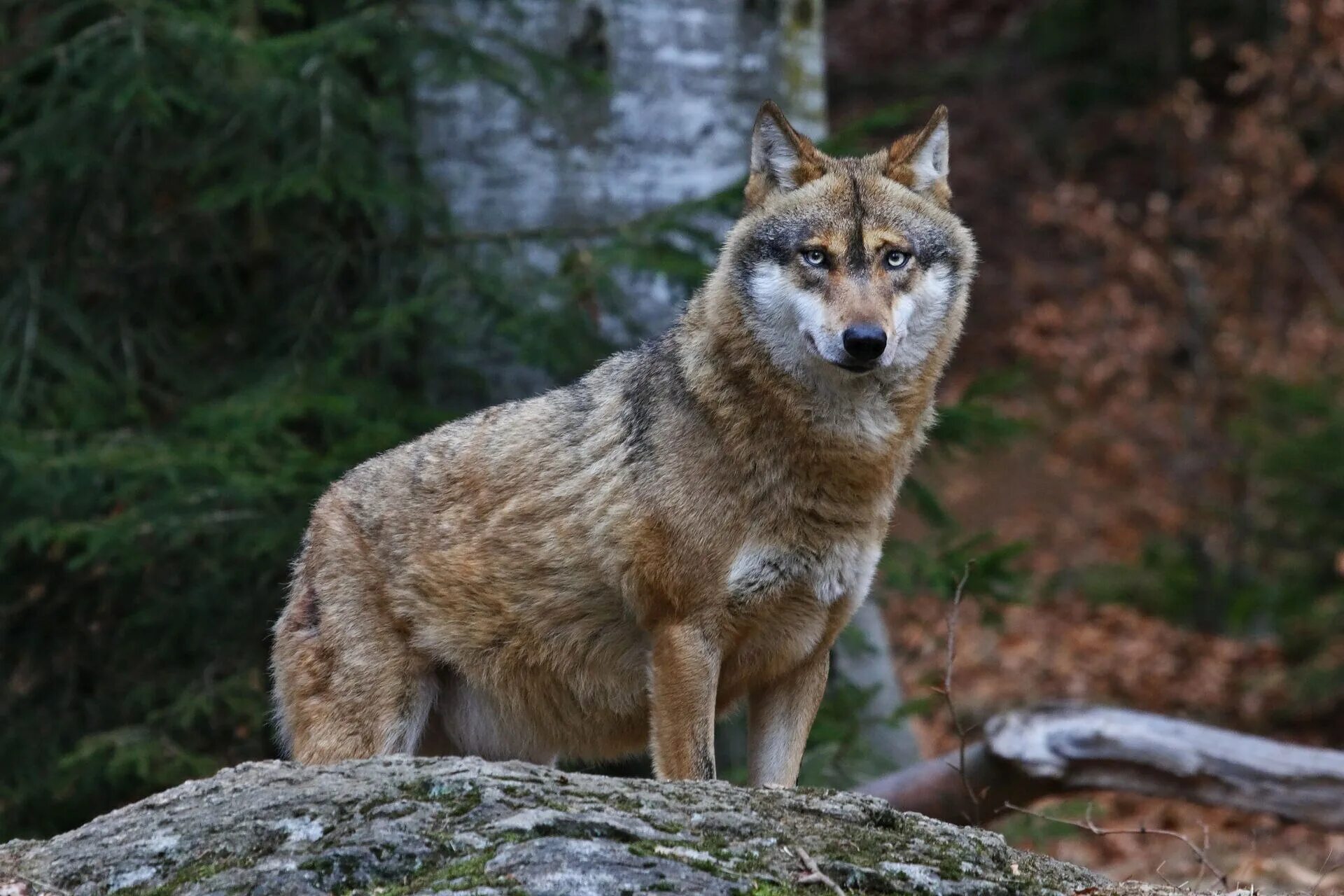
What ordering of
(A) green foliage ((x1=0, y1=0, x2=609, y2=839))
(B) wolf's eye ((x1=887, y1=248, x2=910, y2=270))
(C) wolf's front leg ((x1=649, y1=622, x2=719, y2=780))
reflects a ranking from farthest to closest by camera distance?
(A) green foliage ((x1=0, y1=0, x2=609, y2=839)) → (B) wolf's eye ((x1=887, y1=248, x2=910, y2=270)) → (C) wolf's front leg ((x1=649, y1=622, x2=719, y2=780))

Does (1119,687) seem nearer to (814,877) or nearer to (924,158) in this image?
(924,158)

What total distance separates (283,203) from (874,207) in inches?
191

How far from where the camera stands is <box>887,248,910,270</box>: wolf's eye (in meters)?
5.48

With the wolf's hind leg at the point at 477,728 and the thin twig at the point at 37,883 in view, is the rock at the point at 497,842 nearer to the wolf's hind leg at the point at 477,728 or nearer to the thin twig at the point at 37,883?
the thin twig at the point at 37,883

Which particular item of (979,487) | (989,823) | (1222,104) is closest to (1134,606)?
(979,487)

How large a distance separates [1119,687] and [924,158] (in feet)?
32.8

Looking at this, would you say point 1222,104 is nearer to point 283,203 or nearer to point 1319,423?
point 1319,423

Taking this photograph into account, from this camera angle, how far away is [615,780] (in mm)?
4113

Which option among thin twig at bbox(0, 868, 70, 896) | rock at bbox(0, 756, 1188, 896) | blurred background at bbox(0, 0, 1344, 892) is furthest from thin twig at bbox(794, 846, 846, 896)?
blurred background at bbox(0, 0, 1344, 892)

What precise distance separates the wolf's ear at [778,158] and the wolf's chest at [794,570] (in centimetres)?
149

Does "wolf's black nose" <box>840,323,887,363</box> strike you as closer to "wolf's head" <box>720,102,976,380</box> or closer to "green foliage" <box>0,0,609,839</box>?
"wolf's head" <box>720,102,976,380</box>

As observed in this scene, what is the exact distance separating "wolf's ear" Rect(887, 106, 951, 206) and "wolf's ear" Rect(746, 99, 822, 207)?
318mm

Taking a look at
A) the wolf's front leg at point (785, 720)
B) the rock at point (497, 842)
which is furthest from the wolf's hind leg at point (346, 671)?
the rock at point (497, 842)

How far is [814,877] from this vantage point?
3.59 metres
